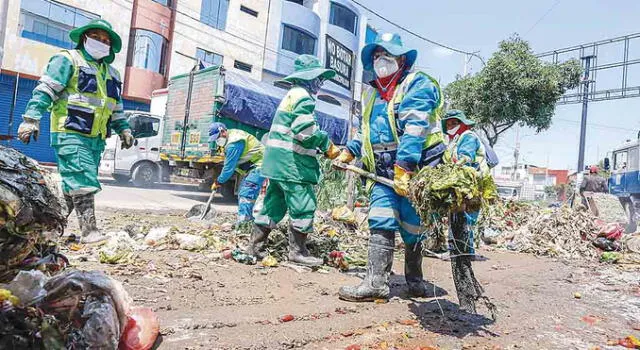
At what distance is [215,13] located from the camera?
21453 millimetres

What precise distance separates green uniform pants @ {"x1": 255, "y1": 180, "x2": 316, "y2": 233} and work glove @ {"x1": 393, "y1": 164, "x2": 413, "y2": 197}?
1.22 meters

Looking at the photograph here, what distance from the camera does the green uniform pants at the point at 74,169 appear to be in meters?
4.00

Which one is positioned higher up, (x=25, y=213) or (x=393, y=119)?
(x=393, y=119)

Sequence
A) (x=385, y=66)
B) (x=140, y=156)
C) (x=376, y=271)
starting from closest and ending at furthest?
1. (x=376, y=271)
2. (x=385, y=66)
3. (x=140, y=156)

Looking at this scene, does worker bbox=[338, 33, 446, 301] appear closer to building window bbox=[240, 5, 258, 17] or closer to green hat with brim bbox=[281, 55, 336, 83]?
green hat with brim bbox=[281, 55, 336, 83]

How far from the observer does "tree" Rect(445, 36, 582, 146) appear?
1572cm

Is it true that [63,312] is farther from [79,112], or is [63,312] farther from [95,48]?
[95,48]

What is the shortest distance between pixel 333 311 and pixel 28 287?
184 cm

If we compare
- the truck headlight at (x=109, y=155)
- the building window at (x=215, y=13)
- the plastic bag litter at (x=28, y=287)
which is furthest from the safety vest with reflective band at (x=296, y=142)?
the building window at (x=215, y=13)

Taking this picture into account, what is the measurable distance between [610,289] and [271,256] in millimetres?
3584

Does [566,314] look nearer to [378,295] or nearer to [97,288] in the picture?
[378,295]

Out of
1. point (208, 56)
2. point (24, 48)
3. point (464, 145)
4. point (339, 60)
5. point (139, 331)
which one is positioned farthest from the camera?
point (208, 56)

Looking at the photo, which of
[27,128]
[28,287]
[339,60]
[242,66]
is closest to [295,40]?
[242,66]

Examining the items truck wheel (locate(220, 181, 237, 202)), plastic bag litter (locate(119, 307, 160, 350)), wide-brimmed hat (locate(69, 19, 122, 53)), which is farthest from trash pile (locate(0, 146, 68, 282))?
truck wheel (locate(220, 181, 237, 202))
